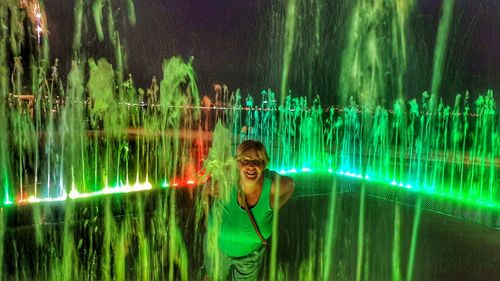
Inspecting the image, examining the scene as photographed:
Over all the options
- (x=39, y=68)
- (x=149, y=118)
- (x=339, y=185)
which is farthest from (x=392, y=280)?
(x=149, y=118)

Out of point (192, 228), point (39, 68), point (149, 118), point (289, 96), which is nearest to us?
point (192, 228)

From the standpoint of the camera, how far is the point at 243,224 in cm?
234

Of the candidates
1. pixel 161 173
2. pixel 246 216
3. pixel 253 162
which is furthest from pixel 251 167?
pixel 161 173

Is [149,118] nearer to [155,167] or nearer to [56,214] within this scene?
[155,167]

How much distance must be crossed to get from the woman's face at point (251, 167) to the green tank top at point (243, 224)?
66 millimetres

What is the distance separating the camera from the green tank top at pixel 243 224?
2336mm

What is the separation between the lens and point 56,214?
5.11 metres

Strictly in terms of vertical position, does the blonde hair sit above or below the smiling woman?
above

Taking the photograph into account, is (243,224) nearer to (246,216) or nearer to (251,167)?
(246,216)

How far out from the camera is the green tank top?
234cm

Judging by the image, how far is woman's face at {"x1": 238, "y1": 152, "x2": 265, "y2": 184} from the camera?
7.57 ft

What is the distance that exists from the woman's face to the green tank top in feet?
0.22

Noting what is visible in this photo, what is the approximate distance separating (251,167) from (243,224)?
→ 28 cm

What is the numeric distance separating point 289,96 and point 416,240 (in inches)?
836
